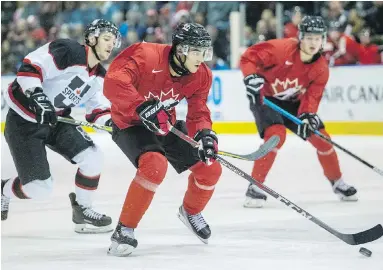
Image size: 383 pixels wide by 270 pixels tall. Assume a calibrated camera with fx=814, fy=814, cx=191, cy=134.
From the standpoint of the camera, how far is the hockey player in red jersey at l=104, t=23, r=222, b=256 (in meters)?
3.09

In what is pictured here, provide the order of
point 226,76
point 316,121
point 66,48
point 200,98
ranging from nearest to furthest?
point 200,98, point 66,48, point 316,121, point 226,76

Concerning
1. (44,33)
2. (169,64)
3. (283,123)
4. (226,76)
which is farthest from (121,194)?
(44,33)

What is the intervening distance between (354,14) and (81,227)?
5041mm

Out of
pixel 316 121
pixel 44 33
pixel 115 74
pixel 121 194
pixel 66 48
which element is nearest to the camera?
pixel 115 74

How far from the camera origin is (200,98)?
3.39m

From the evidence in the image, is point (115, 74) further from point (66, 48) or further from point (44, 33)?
point (44, 33)

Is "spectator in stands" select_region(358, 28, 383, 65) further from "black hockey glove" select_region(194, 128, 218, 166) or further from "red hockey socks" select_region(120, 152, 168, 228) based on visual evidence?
"red hockey socks" select_region(120, 152, 168, 228)

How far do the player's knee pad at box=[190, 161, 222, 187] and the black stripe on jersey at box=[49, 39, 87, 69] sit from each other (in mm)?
758

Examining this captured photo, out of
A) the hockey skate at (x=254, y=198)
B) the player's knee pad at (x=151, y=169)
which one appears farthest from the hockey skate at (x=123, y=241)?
the hockey skate at (x=254, y=198)

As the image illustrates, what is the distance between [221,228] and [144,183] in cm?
83

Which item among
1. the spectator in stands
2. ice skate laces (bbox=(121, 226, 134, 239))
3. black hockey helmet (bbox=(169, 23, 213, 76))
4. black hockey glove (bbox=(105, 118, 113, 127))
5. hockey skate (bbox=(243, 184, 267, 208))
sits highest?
black hockey helmet (bbox=(169, 23, 213, 76))

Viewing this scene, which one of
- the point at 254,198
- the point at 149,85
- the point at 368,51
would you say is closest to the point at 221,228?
the point at 254,198

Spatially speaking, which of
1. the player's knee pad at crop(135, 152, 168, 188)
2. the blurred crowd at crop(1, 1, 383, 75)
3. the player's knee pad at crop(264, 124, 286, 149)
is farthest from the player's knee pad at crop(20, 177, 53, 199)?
the blurred crowd at crop(1, 1, 383, 75)

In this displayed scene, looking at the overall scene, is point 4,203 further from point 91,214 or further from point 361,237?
point 361,237
